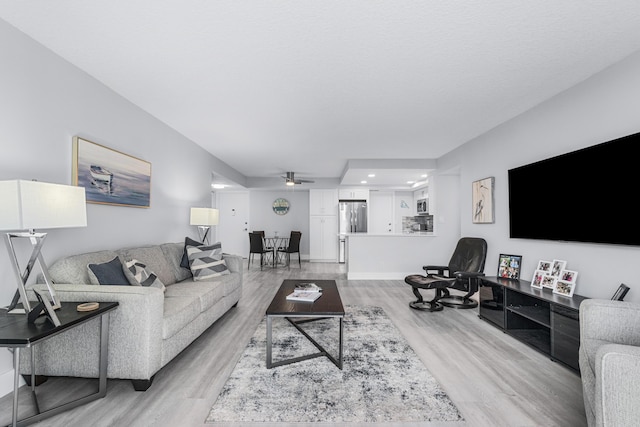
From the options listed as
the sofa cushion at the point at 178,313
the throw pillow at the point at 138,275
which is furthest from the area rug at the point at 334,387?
the throw pillow at the point at 138,275

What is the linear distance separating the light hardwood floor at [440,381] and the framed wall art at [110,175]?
154 cm

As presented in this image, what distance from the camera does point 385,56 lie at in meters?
2.20

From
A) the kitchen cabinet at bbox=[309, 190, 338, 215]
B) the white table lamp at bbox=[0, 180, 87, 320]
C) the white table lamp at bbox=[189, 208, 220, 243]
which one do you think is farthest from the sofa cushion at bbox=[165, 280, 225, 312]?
the kitchen cabinet at bbox=[309, 190, 338, 215]

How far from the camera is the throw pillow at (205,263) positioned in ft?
11.3

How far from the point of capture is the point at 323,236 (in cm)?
844

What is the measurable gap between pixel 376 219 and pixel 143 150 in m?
6.77

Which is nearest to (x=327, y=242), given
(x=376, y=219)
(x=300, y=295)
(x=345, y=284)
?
(x=376, y=219)

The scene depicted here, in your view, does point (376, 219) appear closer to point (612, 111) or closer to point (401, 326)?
point (401, 326)

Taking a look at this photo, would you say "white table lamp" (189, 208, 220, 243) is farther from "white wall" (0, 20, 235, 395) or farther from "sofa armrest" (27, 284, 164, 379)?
"sofa armrest" (27, 284, 164, 379)

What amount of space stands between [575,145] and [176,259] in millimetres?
4348

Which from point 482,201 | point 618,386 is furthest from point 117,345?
point 482,201

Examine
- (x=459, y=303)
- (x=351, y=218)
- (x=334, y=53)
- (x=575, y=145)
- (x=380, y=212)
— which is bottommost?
(x=459, y=303)

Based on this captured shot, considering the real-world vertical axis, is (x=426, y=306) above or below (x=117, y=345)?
below

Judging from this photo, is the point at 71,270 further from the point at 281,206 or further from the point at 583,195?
the point at 281,206
